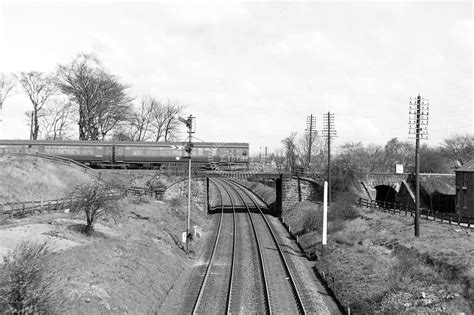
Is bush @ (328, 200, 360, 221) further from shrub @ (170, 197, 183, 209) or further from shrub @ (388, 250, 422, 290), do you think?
shrub @ (170, 197, 183, 209)

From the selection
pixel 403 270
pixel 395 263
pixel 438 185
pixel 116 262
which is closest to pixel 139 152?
pixel 116 262

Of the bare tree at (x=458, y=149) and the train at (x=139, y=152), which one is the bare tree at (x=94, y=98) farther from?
the bare tree at (x=458, y=149)

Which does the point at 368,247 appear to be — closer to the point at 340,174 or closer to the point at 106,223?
the point at 106,223

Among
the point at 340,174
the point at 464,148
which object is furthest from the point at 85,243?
the point at 464,148

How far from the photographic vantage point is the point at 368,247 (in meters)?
26.3

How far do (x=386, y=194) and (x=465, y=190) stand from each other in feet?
54.5

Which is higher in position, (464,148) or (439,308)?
(464,148)

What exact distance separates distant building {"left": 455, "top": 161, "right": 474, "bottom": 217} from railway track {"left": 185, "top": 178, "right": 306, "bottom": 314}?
2151 cm

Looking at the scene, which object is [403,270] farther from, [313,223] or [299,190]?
[299,190]

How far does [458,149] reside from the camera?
96.5m

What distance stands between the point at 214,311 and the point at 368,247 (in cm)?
1360

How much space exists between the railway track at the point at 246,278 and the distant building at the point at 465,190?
21.5 metres

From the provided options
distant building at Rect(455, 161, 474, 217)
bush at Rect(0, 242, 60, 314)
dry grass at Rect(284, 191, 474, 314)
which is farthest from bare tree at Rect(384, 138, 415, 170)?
bush at Rect(0, 242, 60, 314)

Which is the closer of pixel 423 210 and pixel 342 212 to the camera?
pixel 342 212
